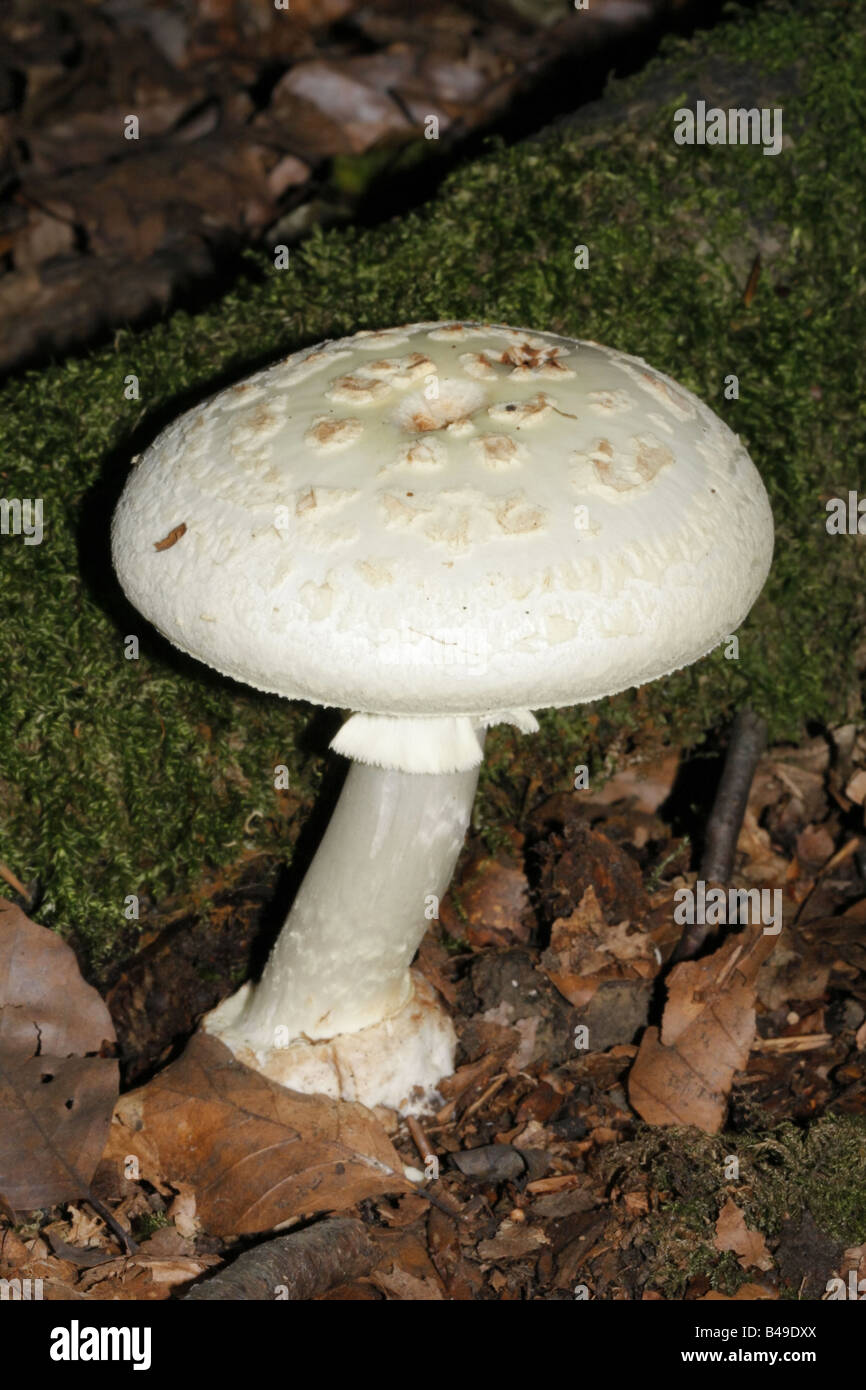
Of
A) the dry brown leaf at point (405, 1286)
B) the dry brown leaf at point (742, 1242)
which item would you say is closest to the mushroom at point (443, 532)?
the dry brown leaf at point (405, 1286)

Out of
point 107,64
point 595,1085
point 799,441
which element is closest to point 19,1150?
point 595,1085

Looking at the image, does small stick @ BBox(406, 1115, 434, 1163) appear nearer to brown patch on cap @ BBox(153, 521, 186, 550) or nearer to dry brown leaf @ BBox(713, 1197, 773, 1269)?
dry brown leaf @ BBox(713, 1197, 773, 1269)

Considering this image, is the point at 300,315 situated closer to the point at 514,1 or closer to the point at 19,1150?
the point at 19,1150

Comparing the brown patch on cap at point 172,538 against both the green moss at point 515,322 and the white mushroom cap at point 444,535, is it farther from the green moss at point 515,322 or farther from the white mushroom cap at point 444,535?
the green moss at point 515,322

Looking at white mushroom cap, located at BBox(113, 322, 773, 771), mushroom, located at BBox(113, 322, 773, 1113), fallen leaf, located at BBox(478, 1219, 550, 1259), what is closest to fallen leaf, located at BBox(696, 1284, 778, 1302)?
fallen leaf, located at BBox(478, 1219, 550, 1259)

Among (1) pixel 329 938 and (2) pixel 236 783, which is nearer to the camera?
(1) pixel 329 938

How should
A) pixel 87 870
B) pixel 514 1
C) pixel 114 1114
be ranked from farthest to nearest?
pixel 514 1
pixel 87 870
pixel 114 1114

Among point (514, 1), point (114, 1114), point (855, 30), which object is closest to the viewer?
point (114, 1114)
